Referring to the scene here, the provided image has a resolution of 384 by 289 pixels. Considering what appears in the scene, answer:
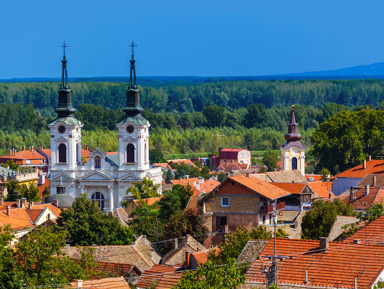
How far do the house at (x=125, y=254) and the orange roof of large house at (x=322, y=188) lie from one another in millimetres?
15243

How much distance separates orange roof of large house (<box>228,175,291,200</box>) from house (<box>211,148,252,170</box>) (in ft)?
223

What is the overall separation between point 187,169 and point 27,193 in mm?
33089

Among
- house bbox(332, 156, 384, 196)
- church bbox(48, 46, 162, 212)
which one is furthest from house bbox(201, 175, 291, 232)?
church bbox(48, 46, 162, 212)

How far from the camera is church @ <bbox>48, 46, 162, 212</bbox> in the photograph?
2884 inches

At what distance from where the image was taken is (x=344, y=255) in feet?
99.4

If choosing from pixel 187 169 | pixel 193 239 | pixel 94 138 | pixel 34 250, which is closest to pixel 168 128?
pixel 94 138

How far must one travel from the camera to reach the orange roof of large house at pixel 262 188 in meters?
47.6

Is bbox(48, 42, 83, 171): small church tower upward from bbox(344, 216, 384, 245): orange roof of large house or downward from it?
upward

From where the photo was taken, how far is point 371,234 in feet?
112

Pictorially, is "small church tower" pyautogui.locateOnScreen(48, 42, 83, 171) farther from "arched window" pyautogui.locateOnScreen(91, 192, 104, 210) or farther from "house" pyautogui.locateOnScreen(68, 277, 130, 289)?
"house" pyautogui.locateOnScreen(68, 277, 130, 289)

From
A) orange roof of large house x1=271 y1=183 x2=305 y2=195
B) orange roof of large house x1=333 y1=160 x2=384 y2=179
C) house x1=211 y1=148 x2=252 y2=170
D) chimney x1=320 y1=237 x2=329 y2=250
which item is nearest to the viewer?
chimney x1=320 y1=237 x2=329 y2=250

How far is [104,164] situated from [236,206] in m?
27.9

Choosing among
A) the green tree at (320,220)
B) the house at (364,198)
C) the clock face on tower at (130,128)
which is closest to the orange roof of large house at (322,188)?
the house at (364,198)

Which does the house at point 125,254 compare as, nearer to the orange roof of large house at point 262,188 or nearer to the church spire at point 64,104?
the orange roof of large house at point 262,188
